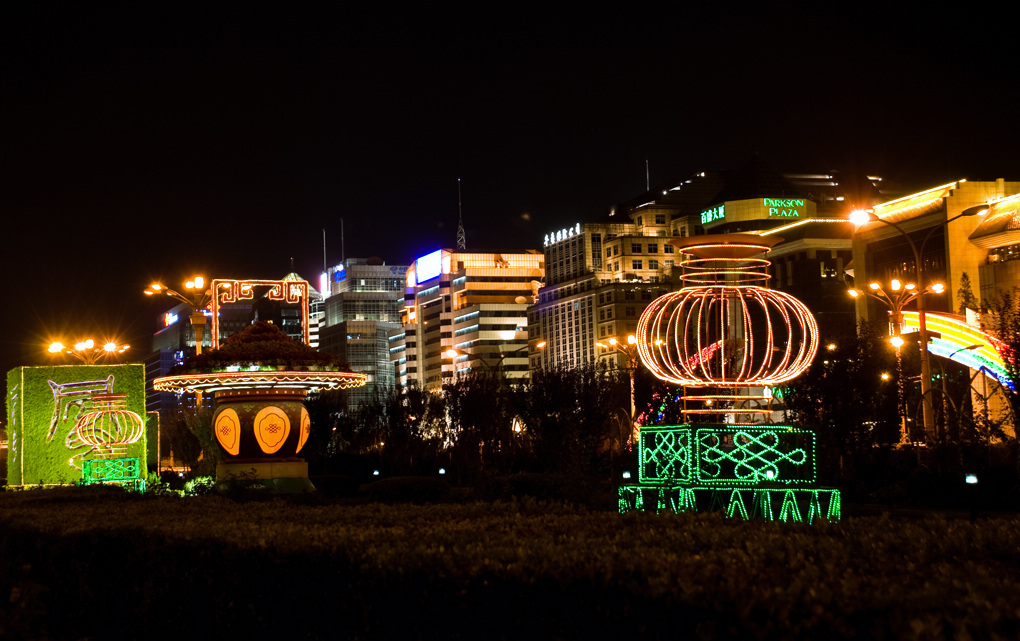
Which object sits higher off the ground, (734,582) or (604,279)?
(604,279)

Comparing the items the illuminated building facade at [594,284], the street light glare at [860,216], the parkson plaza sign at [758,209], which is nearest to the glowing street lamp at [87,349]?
the street light glare at [860,216]

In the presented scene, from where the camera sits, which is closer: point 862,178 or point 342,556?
point 342,556

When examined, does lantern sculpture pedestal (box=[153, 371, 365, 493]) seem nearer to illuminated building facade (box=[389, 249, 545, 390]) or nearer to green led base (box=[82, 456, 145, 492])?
green led base (box=[82, 456, 145, 492])

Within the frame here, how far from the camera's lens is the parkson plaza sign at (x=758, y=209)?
491 ft

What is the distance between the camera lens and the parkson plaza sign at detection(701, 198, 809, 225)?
149625 mm

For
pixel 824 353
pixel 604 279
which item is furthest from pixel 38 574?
pixel 604 279

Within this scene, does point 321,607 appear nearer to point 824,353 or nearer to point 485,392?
point 824,353

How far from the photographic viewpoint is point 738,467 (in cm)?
1588

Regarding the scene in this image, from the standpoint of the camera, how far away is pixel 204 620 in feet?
34.5

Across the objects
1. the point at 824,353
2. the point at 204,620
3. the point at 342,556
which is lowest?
the point at 204,620

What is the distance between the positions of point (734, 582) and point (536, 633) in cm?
130

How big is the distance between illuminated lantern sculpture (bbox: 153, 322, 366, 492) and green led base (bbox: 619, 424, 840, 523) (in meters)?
15.2

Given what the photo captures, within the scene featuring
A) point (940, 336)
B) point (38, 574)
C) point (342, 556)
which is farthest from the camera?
point (940, 336)

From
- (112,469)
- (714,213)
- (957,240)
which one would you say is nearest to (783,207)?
(714,213)
